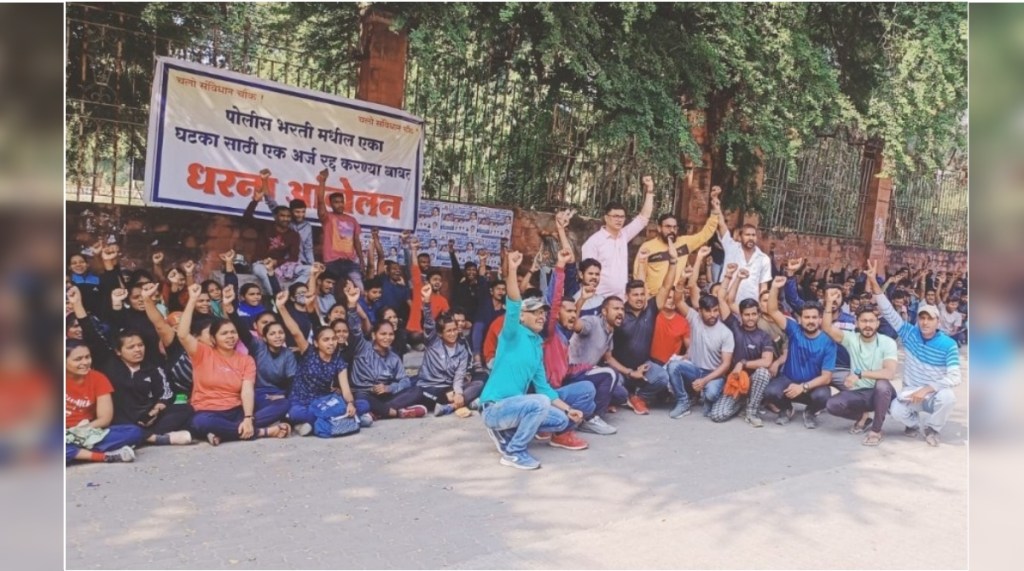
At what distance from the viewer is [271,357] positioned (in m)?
5.07

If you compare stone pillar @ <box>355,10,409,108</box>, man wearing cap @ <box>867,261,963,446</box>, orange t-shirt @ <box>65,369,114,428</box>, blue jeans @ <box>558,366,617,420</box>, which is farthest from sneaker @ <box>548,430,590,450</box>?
stone pillar @ <box>355,10,409,108</box>

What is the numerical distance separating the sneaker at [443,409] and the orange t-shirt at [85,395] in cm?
221

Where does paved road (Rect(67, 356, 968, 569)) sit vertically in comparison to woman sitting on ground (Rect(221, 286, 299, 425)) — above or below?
below

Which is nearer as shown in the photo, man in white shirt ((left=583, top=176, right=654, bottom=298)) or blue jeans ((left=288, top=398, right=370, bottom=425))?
blue jeans ((left=288, top=398, right=370, bottom=425))

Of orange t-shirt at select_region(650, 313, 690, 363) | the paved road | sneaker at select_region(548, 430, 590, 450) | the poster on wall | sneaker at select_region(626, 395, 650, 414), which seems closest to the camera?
the paved road

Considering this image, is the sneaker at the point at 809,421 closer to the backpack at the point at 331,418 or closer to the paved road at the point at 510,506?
the paved road at the point at 510,506

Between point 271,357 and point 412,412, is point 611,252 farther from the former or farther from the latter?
point 271,357

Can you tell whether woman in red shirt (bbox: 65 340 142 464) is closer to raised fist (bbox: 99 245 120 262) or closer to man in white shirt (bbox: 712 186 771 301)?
raised fist (bbox: 99 245 120 262)

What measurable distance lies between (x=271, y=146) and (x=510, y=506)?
15.3 ft

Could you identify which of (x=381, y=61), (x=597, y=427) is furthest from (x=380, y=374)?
(x=381, y=61)

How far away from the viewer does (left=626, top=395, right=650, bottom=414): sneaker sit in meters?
6.04

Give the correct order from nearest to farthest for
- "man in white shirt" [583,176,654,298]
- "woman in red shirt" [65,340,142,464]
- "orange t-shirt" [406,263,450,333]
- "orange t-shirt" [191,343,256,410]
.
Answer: "woman in red shirt" [65,340,142,464]
"orange t-shirt" [191,343,256,410]
"man in white shirt" [583,176,654,298]
"orange t-shirt" [406,263,450,333]

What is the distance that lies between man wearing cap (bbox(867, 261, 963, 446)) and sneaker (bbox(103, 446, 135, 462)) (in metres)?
5.15

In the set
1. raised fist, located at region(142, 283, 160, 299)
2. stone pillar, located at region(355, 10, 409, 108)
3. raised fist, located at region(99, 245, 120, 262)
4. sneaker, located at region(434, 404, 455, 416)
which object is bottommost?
sneaker, located at region(434, 404, 455, 416)
